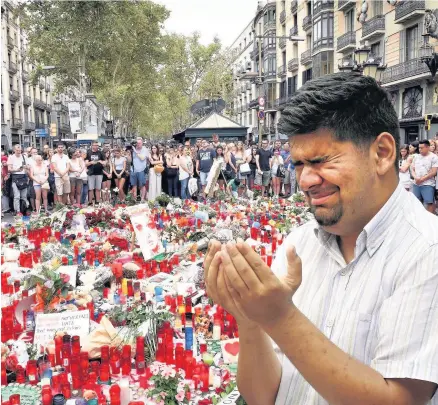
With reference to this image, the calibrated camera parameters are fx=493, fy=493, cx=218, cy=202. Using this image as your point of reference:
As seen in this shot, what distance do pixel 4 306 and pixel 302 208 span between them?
21.5ft

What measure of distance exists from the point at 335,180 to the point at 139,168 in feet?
39.9

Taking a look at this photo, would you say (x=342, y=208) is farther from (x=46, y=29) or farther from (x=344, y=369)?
(x=46, y=29)

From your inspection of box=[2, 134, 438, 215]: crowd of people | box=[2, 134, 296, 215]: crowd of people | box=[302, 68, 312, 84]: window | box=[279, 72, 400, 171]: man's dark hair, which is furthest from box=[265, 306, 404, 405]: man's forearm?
box=[302, 68, 312, 84]: window

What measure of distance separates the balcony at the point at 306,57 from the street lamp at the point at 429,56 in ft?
50.1

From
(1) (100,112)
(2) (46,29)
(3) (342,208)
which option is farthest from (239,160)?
(1) (100,112)

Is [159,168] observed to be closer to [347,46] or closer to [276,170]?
[276,170]

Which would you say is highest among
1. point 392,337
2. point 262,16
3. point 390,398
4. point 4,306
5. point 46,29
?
point 262,16

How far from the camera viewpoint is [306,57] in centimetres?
3866

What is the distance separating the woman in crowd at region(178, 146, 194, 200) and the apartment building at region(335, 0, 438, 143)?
39.1ft

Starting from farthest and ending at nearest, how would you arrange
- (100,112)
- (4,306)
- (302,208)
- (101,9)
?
(100,112) → (101,9) → (302,208) → (4,306)

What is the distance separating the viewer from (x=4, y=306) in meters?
4.56

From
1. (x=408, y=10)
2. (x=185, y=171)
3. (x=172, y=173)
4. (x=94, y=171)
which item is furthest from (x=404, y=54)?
(x=94, y=171)

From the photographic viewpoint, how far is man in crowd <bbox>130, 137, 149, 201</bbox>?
13.2 metres

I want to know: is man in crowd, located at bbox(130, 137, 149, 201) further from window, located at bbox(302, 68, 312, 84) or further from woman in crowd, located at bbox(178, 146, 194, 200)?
window, located at bbox(302, 68, 312, 84)
